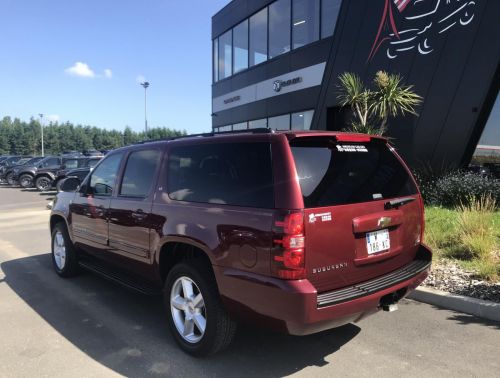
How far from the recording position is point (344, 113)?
1614cm

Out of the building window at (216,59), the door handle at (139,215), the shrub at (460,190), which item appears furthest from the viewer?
the building window at (216,59)

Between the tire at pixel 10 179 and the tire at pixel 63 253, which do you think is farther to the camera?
the tire at pixel 10 179

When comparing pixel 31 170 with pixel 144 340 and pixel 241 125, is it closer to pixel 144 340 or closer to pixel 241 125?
pixel 241 125

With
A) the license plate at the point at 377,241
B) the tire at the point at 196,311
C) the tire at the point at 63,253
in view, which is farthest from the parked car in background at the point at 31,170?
the license plate at the point at 377,241

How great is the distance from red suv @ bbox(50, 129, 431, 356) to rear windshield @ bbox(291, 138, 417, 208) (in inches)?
0.4

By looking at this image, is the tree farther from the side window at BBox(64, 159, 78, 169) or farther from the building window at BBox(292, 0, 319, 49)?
the side window at BBox(64, 159, 78, 169)

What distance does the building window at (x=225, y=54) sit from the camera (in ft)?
78.7

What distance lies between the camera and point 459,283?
16.7 ft

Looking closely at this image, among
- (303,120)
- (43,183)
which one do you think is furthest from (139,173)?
(43,183)

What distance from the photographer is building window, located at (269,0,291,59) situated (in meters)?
18.9

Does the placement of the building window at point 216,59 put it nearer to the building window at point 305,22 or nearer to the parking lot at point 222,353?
the building window at point 305,22

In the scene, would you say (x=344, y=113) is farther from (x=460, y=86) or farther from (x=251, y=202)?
(x=251, y=202)

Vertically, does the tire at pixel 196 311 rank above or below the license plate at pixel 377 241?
below

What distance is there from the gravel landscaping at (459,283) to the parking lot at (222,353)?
38 centimetres
